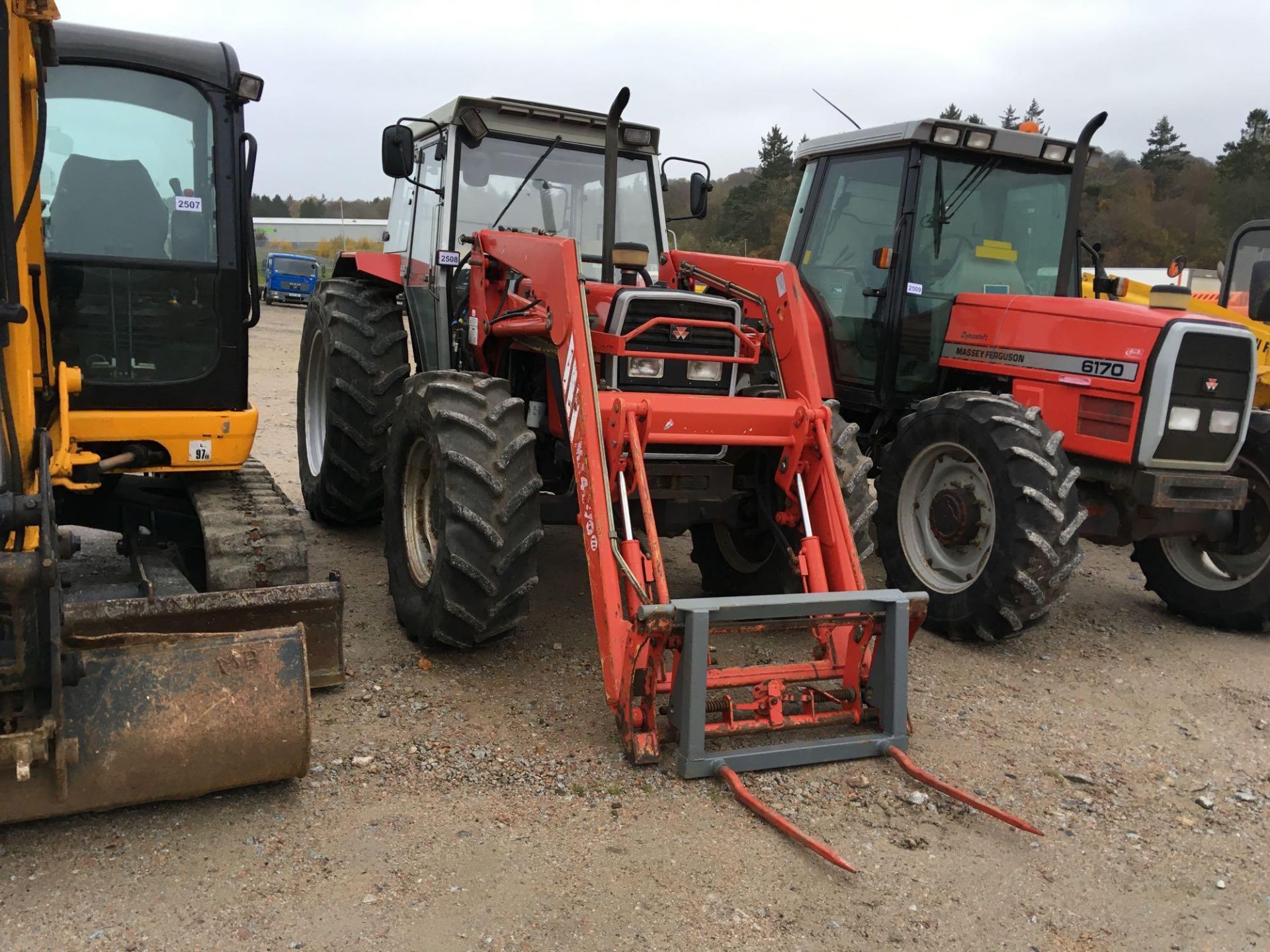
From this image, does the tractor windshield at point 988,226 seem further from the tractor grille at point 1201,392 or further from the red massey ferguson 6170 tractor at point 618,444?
the red massey ferguson 6170 tractor at point 618,444

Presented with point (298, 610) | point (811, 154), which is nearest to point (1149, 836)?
point (298, 610)

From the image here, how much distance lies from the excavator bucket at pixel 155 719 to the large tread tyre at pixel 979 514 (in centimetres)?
327

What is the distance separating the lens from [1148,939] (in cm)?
283

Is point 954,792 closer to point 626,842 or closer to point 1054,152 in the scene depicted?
point 626,842

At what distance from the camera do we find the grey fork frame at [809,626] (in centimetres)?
341

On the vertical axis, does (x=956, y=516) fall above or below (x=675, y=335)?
below

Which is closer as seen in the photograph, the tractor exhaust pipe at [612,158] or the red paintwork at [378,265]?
the tractor exhaust pipe at [612,158]

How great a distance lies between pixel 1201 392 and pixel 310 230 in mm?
40443

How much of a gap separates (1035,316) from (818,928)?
395cm

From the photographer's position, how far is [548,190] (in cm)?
580

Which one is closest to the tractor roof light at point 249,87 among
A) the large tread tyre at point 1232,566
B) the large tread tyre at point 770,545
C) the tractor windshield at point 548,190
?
the tractor windshield at point 548,190

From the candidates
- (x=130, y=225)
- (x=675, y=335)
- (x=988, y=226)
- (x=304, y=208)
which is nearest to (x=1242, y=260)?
(x=988, y=226)

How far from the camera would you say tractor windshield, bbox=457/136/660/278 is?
18.5 ft

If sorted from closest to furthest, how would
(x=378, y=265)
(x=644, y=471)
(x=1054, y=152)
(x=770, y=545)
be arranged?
(x=644, y=471), (x=770, y=545), (x=1054, y=152), (x=378, y=265)
